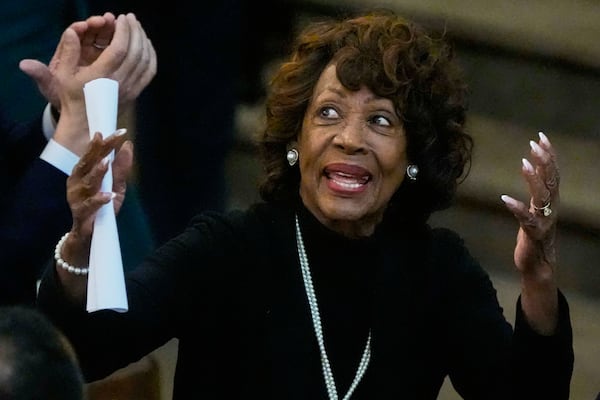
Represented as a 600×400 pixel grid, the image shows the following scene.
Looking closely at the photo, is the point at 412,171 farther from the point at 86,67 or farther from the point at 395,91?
the point at 86,67

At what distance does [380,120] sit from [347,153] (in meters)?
0.08

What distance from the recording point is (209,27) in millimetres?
3732

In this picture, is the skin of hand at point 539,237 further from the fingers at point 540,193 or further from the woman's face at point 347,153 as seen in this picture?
the woman's face at point 347,153

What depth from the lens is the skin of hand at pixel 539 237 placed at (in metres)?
2.15

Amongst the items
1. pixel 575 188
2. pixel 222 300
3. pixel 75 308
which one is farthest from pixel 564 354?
pixel 575 188

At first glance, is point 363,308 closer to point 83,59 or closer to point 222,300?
point 222,300

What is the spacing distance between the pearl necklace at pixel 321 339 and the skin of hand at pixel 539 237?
0.86 ft

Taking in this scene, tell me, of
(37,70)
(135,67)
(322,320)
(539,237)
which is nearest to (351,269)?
(322,320)

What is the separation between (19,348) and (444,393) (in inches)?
103

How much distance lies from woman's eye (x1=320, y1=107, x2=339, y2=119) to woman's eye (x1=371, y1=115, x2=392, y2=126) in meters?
0.06

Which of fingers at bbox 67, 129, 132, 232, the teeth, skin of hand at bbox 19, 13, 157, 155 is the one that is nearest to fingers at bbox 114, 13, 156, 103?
skin of hand at bbox 19, 13, 157, 155

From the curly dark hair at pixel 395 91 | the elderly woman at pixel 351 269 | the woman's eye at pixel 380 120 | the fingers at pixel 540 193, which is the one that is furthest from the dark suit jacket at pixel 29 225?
the fingers at pixel 540 193

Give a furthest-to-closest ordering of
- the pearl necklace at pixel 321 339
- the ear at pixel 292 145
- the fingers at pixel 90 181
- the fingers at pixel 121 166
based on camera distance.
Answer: the ear at pixel 292 145, the pearl necklace at pixel 321 339, the fingers at pixel 121 166, the fingers at pixel 90 181

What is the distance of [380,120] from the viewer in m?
2.38
